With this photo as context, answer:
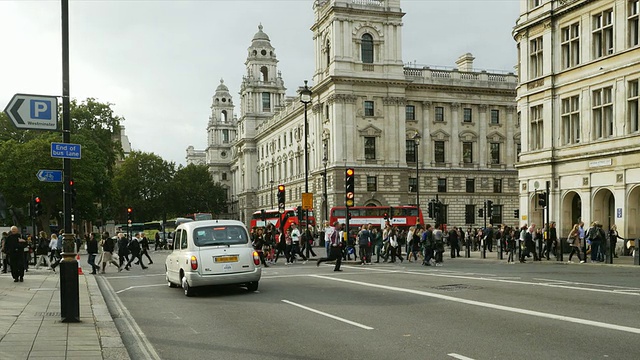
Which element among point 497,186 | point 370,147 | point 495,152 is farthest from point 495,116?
point 370,147

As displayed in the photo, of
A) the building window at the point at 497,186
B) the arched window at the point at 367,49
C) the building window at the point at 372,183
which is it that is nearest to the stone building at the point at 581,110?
the building window at the point at 372,183

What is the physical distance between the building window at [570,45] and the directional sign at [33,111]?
3077 cm

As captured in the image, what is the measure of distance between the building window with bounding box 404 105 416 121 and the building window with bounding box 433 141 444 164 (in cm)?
413

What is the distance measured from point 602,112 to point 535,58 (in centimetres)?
653

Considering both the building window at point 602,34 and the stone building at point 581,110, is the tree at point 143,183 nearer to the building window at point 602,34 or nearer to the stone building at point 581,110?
the stone building at point 581,110

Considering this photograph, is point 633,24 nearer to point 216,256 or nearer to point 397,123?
point 216,256

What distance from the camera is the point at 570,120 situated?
36.1 metres

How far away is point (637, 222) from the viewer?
31.8 m

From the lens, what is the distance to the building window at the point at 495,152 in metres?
81.3

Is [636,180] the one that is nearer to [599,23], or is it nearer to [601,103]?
[601,103]

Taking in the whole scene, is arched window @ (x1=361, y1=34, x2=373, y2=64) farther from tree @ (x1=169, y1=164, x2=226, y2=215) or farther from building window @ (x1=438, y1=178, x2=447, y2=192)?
Answer: tree @ (x1=169, y1=164, x2=226, y2=215)

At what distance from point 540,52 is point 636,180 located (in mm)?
10489

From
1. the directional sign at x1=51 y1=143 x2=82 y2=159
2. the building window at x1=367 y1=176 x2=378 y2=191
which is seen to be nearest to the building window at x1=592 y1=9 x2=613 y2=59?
the directional sign at x1=51 y1=143 x2=82 y2=159

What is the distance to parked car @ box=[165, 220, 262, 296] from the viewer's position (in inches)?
624
